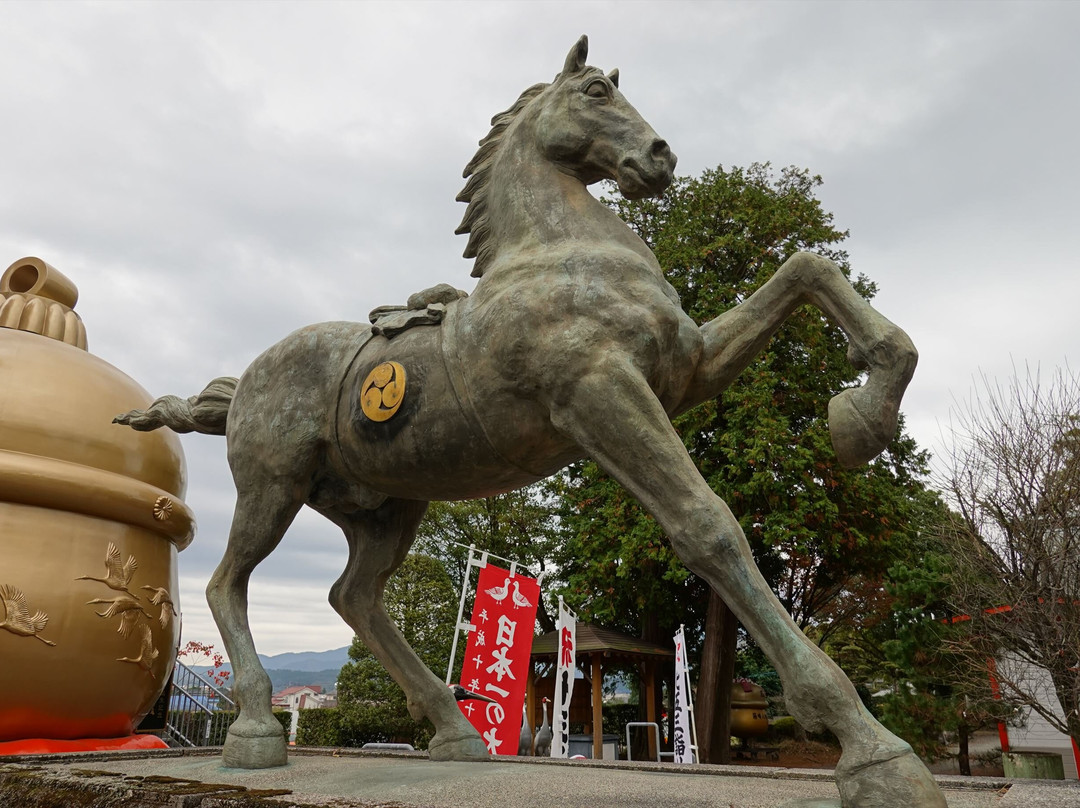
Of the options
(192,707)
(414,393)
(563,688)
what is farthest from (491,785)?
(192,707)

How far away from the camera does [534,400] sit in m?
3.28

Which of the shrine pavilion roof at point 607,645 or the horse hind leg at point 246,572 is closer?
the horse hind leg at point 246,572

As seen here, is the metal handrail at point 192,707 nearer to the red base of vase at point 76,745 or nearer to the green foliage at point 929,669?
the red base of vase at point 76,745

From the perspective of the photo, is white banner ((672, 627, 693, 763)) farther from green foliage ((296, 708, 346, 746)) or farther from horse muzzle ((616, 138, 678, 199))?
horse muzzle ((616, 138, 678, 199))

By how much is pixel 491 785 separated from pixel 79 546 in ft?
13.7

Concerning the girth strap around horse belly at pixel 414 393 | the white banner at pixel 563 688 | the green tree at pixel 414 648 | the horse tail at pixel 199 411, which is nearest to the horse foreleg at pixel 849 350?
the girth strap around horse belly at pixel 414 393

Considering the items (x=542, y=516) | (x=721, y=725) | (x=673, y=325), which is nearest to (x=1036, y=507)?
(x=721, y=725)

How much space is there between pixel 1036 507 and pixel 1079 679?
296 centimetres

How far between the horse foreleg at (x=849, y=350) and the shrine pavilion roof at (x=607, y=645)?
1509 cm

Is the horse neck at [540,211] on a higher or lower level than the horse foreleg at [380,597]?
higher

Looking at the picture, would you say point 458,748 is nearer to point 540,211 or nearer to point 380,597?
point 380,597

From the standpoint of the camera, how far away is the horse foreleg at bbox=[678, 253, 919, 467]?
9.12ft

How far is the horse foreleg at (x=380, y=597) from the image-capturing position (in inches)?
168

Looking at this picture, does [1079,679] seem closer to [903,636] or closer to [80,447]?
[903,636]
